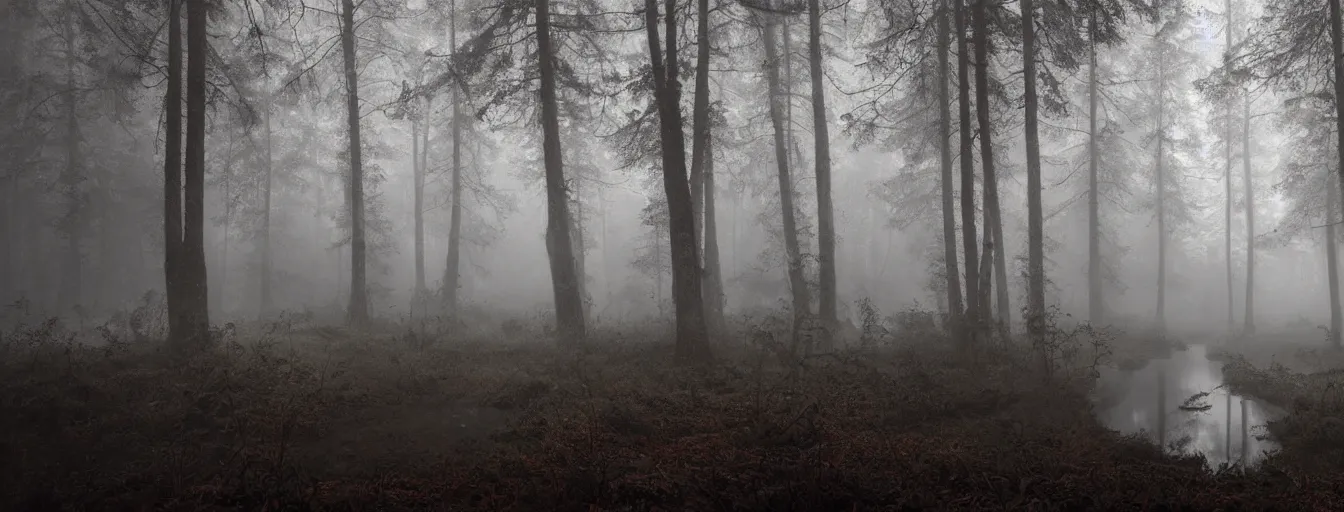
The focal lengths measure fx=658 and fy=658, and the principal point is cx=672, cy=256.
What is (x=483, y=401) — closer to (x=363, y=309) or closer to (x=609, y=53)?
(x=363, y=309)

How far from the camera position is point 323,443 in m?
7.38

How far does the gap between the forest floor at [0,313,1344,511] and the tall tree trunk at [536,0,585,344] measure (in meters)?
2.67

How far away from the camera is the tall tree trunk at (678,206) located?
37.6ft

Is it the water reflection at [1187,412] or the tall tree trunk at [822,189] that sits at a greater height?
the tall tree trunk at [822,189]

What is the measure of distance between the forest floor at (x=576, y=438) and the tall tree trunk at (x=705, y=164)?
3739mm

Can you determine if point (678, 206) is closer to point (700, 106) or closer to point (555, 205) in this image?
point (555, 205)

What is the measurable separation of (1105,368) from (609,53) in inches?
538

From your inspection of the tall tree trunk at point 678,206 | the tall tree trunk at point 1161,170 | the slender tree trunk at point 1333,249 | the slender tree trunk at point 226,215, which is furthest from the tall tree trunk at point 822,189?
the slender tree trunk at point 226,215

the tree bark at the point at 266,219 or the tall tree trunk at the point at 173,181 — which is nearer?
Result: the tall tree trunk at the point at 173,181

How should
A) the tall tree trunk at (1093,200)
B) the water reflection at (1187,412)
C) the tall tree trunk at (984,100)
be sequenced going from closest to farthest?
1. the water reflection at (1187,412)
2. the tall tree trunk at (984,100)
3. the tall tree trunk at (1093,200)

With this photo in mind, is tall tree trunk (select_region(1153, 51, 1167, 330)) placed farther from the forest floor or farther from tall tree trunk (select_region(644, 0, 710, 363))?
tall tree trunk (select_region(644, 0, 710, 363))

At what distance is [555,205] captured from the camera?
47.2 ft

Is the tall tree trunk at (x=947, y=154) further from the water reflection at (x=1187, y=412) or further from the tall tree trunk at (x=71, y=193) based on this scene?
the tall tree trunk at (x=71, y=193)

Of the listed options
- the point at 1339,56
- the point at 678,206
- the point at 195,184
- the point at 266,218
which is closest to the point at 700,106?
the point at 678,206
